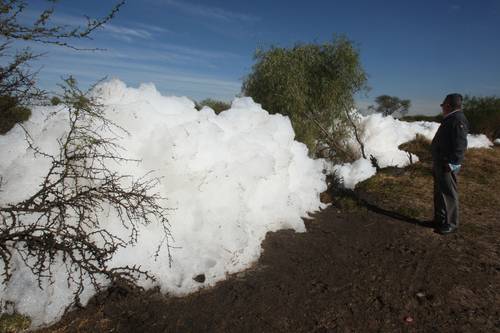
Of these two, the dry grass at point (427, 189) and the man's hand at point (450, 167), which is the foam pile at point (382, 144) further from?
the man's hand at point (450, 167)

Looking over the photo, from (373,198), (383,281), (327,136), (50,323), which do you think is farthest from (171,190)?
(327,136)

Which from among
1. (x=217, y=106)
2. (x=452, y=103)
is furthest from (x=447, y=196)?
(x=217, y=106)

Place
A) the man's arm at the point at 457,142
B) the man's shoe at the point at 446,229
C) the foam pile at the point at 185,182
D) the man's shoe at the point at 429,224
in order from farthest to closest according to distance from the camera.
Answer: the man's shoe at the point at 429,224 < the man's shoe at the point at 446,229 < the man's arm at the point at 457,142 < the foam pile at the point at 185,182

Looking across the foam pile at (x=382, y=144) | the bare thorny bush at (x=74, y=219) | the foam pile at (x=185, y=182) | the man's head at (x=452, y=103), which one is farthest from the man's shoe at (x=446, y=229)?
the bare thorny bush at (x=74, y=219)

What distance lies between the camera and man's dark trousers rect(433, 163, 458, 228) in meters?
6.46

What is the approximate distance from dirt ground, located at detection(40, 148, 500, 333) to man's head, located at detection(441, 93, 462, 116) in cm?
244

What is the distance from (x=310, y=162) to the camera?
894 centimetres

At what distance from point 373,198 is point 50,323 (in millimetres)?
7949

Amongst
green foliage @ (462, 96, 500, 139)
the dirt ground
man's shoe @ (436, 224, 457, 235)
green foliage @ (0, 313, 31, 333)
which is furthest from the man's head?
green foliage @ (462, 96, 500, 139)

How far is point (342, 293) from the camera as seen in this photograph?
15.0 feet

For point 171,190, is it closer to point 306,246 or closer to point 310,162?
point 306,246

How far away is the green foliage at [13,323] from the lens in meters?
3.84

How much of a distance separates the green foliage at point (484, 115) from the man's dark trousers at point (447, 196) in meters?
17.0

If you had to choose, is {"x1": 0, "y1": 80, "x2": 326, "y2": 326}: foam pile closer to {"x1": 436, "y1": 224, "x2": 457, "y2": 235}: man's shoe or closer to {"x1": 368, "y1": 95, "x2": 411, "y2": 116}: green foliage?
{"x1": 436, "y1": 224, "x2": 457, "y2": 235}: man's shoe
